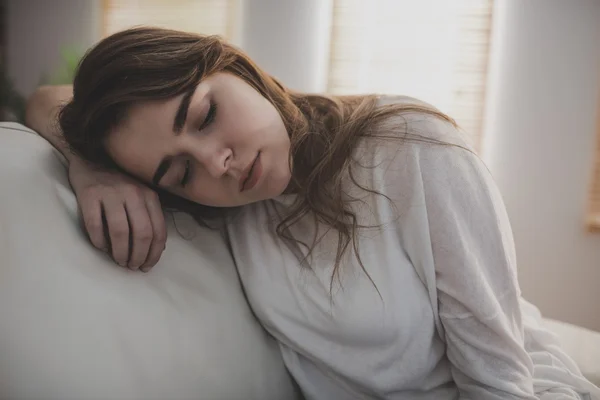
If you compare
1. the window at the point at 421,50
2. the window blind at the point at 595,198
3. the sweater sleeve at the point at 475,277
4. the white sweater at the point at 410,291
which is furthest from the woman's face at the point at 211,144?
the window blind at the point at 595,198

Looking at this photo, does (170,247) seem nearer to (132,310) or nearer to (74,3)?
(132,310)

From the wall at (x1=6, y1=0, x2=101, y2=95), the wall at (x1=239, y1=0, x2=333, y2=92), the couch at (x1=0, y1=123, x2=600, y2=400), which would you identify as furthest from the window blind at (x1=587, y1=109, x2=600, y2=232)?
the wall at (x1=6, y1=0, x2=101, y2=95)

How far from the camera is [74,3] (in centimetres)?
316

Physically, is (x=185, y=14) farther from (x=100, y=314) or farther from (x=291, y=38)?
(x=100, y=314)

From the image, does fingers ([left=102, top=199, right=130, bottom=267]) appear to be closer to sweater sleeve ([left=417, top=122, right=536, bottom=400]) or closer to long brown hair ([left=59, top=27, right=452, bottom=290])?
long brown hair ([left=59, top=27, right=452, bottom=290])

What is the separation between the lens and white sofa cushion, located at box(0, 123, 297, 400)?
610 millimetres

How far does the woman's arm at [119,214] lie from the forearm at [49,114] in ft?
0.20

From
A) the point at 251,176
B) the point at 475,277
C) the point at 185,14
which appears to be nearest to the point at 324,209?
the point at 251,176

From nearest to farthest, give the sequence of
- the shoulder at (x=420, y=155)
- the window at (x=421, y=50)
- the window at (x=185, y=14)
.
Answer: the shoulder at (x=420, y=155)
the window at (x=421, y=50)
the window at (x=185, y=14)

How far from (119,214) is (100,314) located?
15 cm

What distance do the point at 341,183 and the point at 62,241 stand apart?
0.44m

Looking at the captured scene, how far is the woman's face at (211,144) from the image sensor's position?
812 millimetres

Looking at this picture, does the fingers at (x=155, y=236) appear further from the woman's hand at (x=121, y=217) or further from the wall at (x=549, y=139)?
the wall at (x=549, y=139)

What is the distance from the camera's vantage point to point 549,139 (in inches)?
97.0
